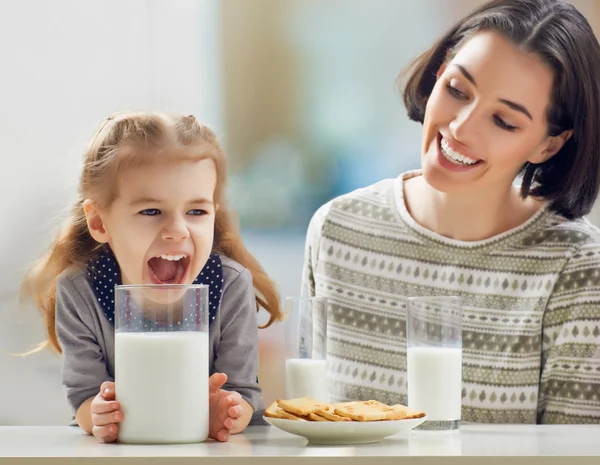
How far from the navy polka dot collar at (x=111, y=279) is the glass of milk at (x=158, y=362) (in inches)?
12.2

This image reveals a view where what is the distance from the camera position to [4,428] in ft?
4.36

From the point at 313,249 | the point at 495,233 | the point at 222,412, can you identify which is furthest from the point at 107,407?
the point at 495,233

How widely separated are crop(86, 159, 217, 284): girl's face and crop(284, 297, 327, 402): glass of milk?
0.53 feet

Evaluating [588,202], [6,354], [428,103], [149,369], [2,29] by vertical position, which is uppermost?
[2,29]

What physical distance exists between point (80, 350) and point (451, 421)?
557mm

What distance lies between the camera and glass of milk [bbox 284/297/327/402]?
1343 millimetres

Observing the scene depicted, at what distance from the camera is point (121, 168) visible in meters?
1.39

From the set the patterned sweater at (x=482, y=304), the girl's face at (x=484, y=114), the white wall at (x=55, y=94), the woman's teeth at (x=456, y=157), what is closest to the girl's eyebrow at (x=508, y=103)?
the girl's face at (x=484, y=114)

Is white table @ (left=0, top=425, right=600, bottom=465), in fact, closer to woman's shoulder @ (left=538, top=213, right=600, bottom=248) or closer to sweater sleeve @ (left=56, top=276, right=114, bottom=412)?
sweater sleeve @ (left=56, top=276, right=114, bottom=412)

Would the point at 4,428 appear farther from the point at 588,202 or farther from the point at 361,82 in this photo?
the point at 361,82

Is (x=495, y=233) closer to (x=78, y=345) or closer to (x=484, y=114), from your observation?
(x=484, y=114)

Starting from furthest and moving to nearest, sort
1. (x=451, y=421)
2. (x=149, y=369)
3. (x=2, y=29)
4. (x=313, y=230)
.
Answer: (x=2, y=29)
(x=313, y=230)
(x=451, y=421)
(x=149, y=369)

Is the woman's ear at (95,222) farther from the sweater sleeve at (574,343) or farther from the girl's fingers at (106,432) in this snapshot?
the sweater sleeve at (574,343)

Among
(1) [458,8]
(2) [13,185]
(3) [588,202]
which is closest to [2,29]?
(2) [13,185]
